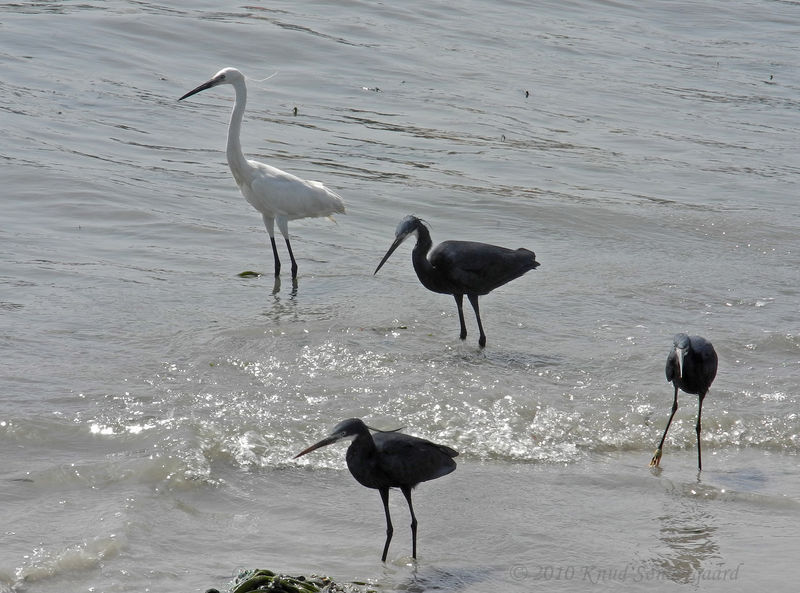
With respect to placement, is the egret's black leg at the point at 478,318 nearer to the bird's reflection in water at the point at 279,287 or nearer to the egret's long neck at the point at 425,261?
the egret's long neck at the point at 425,261

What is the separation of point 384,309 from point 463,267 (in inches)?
41.8

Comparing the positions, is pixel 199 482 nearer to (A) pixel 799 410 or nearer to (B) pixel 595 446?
(B) pixel 595 446

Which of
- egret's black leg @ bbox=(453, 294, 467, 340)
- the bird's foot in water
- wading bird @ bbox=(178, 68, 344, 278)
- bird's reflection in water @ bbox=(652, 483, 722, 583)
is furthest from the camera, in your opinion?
wading bird @ bbox=(178, 68, 344, 278)

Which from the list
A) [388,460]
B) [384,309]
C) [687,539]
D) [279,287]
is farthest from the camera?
[279,287]

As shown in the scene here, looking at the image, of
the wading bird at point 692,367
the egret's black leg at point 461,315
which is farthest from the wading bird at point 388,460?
the egret's black leg at point 461,315

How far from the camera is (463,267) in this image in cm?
845

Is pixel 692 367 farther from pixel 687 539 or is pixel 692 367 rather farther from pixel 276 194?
pixel 276 194

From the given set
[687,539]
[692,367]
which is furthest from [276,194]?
[687,539]

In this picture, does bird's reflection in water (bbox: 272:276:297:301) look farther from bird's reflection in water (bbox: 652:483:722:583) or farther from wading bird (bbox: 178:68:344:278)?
bird's reflection in water (bbox: 652:483:722:583)

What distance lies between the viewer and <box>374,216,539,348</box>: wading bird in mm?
8461

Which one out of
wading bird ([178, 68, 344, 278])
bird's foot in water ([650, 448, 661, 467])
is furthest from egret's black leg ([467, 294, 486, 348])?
wading bird ([178, 68, 344, 278])

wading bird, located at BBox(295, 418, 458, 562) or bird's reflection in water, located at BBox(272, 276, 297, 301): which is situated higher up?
wading bird, located at BBox(295, 418, 458, 562)

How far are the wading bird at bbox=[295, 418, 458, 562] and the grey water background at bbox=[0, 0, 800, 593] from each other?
1.29 ft

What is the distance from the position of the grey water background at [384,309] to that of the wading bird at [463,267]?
445mm
